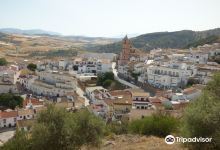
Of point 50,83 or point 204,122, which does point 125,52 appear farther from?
point 204,122

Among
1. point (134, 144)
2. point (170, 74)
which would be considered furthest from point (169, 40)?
point (134, 144)

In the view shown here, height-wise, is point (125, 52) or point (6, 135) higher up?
point (125, 52)

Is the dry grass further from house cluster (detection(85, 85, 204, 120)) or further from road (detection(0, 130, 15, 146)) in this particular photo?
road (detection(0, 130, 15, 146))

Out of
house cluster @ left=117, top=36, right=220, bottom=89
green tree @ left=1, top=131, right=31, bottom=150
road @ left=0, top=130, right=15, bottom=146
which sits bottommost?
road @ left=0, top=130, right=15, bottom=146

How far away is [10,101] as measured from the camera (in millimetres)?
53625

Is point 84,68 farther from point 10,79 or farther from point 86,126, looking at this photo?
point 86,126

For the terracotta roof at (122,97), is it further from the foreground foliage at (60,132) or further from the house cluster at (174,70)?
the foreground foliage at (60,132)

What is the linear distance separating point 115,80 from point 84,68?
41.2 ft

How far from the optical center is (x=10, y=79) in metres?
67.6

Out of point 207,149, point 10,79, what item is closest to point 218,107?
point 207,149

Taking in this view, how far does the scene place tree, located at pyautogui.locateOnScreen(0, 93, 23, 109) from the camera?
53.4m

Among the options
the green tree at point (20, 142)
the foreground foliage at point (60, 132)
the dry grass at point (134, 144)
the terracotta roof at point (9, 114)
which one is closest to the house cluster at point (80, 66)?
the terracotta roof at point (9, 114)

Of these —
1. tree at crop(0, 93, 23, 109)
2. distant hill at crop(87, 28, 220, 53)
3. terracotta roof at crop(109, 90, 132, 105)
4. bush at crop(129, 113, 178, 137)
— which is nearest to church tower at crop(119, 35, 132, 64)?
terracotta roof at crop(109, 90, 132, 105)

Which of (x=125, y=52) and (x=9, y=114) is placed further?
(x=125, y=52)
